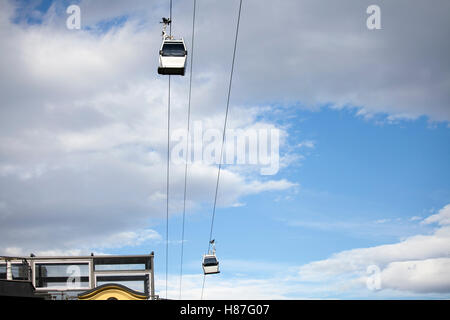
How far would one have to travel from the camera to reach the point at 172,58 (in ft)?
68.8

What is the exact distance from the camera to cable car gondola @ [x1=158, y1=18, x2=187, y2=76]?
814 inches

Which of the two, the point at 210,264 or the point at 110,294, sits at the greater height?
the point at 210,264

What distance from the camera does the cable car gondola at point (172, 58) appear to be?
2067cm

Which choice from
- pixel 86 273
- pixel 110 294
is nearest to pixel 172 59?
pixel 110 294

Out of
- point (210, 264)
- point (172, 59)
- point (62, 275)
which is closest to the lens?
point (172, 59)

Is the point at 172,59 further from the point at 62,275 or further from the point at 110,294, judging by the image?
the point at 62,275

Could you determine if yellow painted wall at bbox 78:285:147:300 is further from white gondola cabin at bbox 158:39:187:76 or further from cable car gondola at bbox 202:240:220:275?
white gondola cabin at bbox 158:39:187:76

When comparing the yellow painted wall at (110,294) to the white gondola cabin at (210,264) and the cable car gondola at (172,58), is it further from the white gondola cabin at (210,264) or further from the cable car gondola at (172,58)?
the cable car gondola at (172,58)
